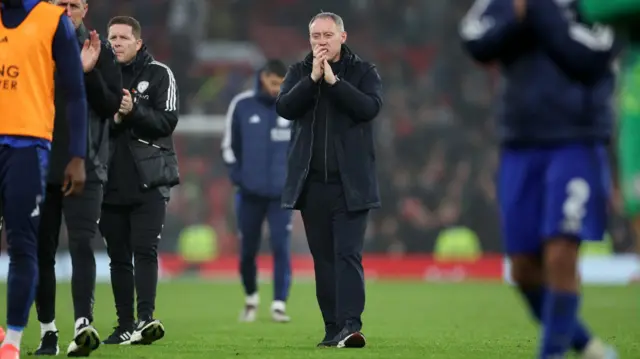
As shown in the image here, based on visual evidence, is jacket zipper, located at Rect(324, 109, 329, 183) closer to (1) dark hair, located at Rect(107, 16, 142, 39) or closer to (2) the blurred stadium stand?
(1) dark hair, located at Rect(107, 16, 142, 39)

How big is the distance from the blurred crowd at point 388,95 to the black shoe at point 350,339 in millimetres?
17722

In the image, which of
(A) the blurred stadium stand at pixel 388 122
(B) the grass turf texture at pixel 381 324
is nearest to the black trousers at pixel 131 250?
(B) the grass turf texture at pixel 381 324

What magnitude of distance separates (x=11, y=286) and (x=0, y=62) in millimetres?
1281

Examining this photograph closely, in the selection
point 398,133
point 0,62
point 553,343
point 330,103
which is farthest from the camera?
point 398,133

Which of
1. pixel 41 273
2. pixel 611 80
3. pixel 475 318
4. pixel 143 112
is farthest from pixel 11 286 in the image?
pixel 475 318

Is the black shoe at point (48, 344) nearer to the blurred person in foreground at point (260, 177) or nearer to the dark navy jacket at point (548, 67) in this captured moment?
the dark navy jacket at point (548, 67)

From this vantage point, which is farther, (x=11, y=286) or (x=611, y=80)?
(x=11, y=286)

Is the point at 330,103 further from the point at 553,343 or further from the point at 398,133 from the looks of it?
the point at 398,133

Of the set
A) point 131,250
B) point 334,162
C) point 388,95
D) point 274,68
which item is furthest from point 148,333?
point 388,95

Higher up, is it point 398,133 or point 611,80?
point 611,80

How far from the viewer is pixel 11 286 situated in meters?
7.44

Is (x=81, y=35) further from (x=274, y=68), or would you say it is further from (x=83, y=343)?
(x=274, y=68)

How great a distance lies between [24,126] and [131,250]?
266 cm

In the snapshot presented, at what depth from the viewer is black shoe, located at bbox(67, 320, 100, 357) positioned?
804 cm
